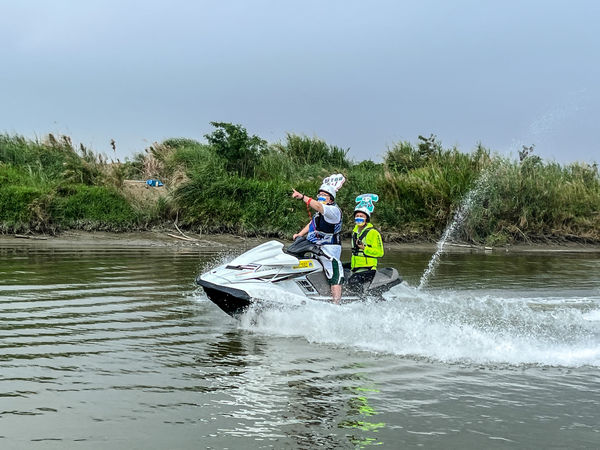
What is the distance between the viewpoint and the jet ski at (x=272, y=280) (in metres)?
8.62

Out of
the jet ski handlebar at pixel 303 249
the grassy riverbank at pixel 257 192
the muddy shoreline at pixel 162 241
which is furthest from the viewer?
the grassy riverbank at pixel 257 192

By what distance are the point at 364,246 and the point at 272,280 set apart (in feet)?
4.60

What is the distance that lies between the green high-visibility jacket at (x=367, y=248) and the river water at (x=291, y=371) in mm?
600

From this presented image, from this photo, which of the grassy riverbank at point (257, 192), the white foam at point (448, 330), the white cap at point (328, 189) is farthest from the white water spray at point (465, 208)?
the white cap at point (328, 189)

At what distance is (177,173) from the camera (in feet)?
75.4

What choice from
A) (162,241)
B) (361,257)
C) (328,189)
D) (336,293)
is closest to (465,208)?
(162,241)

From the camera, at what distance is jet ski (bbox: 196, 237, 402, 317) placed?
28.3 feet

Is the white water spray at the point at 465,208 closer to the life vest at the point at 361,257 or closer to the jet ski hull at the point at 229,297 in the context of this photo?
the life vest at the point at 361,257

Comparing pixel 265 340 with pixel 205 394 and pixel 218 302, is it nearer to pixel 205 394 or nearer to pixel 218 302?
pixel 218 302

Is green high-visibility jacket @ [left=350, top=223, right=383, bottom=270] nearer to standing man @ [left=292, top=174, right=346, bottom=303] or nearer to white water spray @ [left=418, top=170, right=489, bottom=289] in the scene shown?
standing man @ [left=292, top=174, right=346, bottom=303]

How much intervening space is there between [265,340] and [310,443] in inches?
131

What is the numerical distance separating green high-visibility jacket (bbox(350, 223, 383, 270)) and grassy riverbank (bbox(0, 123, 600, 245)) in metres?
12.2

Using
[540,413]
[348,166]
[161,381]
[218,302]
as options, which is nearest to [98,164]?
[348,166]

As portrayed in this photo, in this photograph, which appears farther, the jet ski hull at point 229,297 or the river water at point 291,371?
the jet ski hull at point 229,297
